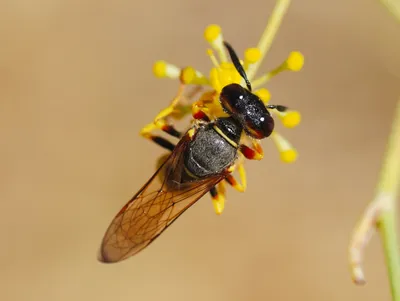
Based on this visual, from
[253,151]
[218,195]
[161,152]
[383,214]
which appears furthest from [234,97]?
[161,152]

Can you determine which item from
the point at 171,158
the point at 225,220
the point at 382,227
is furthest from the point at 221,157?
the point at 225,220

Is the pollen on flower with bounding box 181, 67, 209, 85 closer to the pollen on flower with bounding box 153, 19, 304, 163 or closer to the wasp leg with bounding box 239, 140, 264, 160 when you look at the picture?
the pollen on flower with bounding box 153, 19, 304, 163

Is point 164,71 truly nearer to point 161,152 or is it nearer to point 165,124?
point 165,124

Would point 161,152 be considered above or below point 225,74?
below

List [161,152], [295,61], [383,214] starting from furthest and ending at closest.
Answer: [161,152] → [295,61] → [383,214]

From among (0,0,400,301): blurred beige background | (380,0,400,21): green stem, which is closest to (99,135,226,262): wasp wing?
(380,0,400,21): green stem

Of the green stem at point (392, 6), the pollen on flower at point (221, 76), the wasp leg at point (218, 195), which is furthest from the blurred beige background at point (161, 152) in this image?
the green stem at point (392, 6)

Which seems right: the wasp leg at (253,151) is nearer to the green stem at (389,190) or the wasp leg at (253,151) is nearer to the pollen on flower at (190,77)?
the pollen on flower at (190,77)
